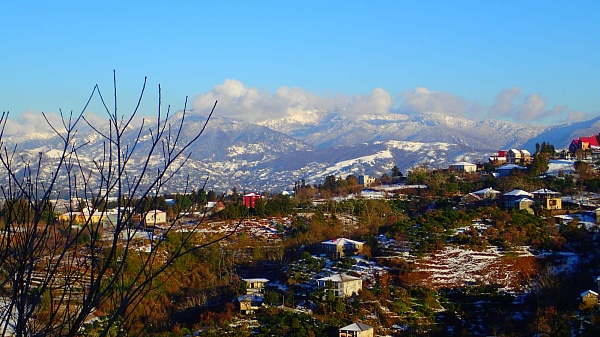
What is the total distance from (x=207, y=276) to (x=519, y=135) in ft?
430

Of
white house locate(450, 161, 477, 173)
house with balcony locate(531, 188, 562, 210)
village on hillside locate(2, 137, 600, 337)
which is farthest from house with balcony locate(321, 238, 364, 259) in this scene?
white house locate(450, 161, 477, 173)

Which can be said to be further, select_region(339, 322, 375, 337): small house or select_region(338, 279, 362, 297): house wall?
select_region(338, 279, 362, 297): house wall

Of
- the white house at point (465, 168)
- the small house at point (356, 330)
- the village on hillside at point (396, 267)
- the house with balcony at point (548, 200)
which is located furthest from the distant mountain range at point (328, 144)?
the small house at point (356, 330)

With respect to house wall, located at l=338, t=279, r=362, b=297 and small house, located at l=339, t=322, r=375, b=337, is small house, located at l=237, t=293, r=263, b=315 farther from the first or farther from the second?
small house, located at l=339, t=322, r=375, b=337

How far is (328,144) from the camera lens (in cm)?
13675

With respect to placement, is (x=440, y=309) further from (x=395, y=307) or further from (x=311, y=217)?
(x=311, y=217)

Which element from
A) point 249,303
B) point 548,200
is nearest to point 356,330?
point 249,303

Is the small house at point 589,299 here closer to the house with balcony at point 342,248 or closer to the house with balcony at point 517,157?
the house with balcony at point 342,248

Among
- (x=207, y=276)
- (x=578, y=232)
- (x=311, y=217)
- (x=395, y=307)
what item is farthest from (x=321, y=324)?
(x=311, y=217)

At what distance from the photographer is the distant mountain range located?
78.6 metres

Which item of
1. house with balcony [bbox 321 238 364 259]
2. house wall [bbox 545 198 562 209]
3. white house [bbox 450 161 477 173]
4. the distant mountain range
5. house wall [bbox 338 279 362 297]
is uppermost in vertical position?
the distant mountain range

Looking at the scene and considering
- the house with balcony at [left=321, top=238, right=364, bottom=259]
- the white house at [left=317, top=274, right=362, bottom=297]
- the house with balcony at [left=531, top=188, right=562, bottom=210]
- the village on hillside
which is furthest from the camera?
the house with balcony at [left=531, top=188, right=562, bottom=210]

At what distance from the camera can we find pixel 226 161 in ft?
328

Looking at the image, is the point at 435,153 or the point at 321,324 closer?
the point at 321,324
